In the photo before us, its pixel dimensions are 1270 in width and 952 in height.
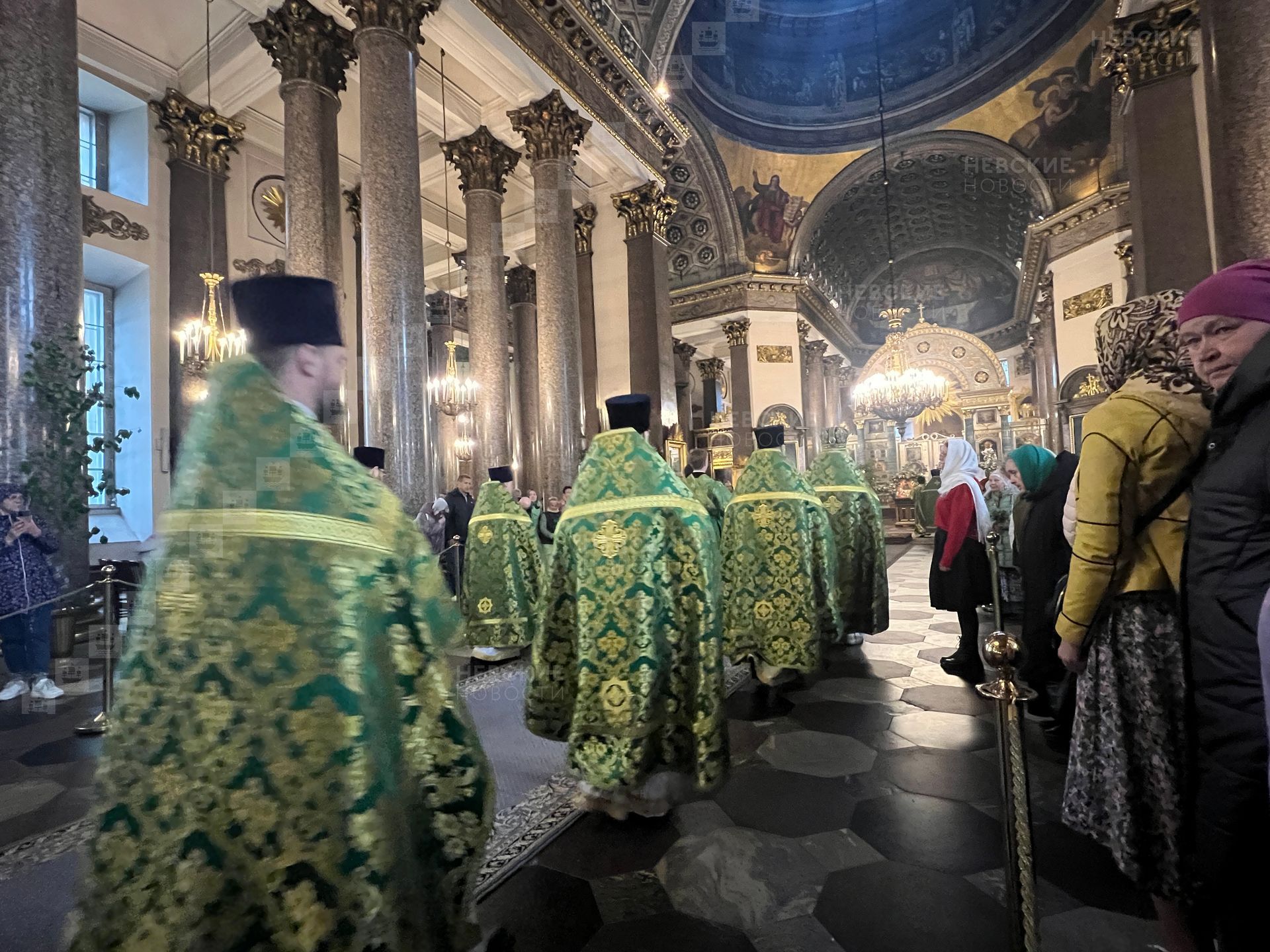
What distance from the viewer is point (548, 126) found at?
31.3ft

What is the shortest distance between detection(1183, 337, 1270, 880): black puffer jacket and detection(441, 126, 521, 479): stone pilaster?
8367 mm

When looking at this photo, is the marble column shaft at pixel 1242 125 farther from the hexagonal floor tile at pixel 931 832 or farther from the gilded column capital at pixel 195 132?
the gilded column capital at pixel 195 132

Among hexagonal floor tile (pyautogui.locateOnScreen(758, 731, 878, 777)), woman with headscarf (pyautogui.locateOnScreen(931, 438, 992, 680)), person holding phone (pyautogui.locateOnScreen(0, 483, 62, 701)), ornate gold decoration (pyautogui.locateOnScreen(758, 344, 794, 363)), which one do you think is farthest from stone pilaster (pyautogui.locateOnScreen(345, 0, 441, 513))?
ornate gold decoration (pyautogui.locateOnScreen(758, 344, 794, 363))

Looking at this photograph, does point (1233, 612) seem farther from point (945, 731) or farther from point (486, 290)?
point (486, 290)

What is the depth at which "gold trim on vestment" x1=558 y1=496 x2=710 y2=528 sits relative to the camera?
2.80 metres

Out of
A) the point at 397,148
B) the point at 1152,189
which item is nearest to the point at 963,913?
the point at 397,148

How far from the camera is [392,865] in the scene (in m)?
1.27

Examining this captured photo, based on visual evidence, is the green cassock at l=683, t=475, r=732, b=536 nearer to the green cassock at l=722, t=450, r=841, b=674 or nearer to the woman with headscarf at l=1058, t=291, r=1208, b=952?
the green cassock at l=722, t=450, r=841, b=674

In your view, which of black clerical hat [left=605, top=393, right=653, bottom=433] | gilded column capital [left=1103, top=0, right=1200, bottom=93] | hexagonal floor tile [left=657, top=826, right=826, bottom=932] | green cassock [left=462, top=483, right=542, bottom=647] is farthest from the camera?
gilded column capital [left=1103, top=0, right=1200, bottom=93]

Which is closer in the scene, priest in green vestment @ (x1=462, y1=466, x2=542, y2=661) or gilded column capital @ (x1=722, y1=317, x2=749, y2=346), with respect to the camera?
priest in green vestment @ (x1=462, y1=466, x2=542, y2=661)

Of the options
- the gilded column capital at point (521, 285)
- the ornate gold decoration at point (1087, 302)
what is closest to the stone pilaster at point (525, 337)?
the gilded column capital at point (521, 285)

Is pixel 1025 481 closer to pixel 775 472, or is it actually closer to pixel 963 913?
pixel 775 472

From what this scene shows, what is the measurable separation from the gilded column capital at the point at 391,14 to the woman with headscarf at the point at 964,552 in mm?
7133

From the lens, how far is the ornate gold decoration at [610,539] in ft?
9.11
